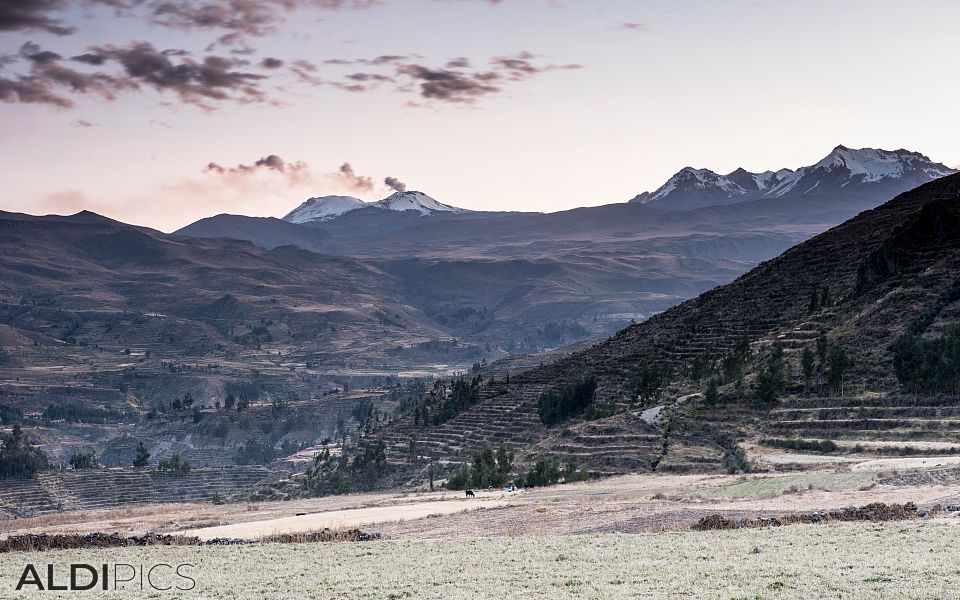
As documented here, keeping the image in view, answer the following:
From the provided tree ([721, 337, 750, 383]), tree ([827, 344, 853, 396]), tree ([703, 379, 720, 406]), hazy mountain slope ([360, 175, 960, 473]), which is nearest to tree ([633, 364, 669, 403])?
hazy mountain slope ([360, 175, 960, 473])

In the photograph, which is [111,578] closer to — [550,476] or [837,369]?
[550,476]

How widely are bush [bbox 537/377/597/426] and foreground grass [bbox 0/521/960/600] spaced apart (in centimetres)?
7199

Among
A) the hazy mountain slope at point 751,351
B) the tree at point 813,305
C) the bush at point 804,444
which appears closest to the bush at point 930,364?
the hazy mountain slope at point 751,351

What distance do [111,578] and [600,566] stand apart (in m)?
16.0

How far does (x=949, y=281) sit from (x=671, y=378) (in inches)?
1111

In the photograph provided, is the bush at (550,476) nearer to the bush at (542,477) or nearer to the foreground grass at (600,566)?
the bush at (542,477)

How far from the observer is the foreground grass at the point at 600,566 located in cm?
2925

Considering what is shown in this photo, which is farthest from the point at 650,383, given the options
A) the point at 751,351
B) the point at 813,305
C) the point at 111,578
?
the point at 111,578

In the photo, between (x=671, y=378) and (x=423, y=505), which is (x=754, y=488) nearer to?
(x=423, y=505)

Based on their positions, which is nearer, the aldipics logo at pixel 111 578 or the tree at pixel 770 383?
the aldipics logo at pixel 111 578

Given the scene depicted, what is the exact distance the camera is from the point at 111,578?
116 feet

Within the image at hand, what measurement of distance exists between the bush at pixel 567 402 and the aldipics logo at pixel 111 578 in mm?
76870

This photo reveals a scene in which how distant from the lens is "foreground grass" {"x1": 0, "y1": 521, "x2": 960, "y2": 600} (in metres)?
29.2

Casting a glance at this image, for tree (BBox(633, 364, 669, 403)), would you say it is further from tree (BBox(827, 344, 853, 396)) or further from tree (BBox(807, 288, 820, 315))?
tree (BBox(827, 344, 853, 396))
